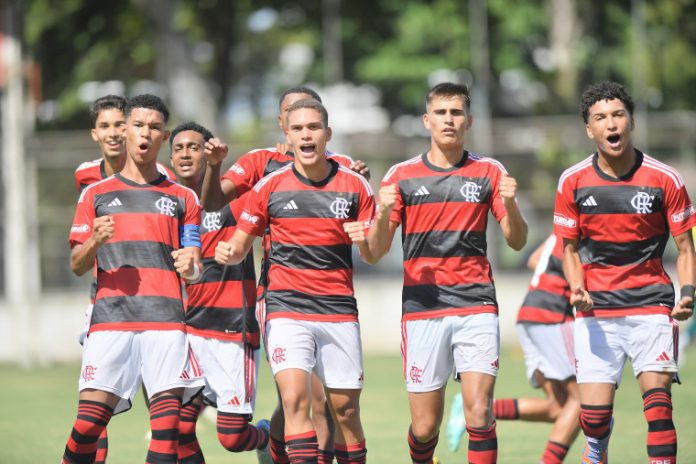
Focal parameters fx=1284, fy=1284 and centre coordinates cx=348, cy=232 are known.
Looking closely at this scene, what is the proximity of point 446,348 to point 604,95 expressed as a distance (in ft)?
6.52

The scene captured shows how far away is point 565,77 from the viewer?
30203mm

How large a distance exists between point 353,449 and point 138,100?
2665mm

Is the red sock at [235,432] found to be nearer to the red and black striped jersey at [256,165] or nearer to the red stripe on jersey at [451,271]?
the red and black striped jersey at [256,165]

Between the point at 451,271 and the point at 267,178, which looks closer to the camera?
the point at 451,271

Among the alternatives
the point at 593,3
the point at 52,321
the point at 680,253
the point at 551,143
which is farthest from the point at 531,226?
the point at 680,253

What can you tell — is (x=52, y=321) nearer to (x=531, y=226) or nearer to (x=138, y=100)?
(x=531, y=226)

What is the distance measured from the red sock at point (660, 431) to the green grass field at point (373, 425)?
175cm

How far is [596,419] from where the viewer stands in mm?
8367

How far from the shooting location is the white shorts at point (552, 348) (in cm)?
1022

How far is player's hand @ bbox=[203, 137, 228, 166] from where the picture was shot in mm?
8664

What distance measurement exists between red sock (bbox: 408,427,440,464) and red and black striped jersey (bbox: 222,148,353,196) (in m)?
2.01

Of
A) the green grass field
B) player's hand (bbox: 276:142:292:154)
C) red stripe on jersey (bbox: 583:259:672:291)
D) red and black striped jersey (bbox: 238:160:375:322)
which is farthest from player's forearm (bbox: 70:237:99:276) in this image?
red stripe on jersey (bbox: 583:259:672:291)

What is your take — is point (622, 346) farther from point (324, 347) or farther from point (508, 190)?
point (324, 347)

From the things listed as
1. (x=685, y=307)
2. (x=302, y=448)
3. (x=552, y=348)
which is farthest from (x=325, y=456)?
(x=685, y=307)
